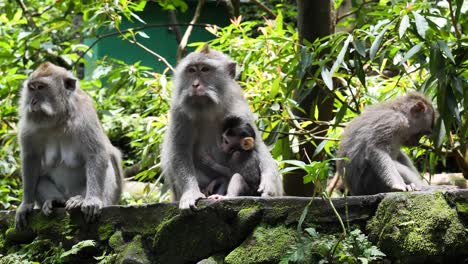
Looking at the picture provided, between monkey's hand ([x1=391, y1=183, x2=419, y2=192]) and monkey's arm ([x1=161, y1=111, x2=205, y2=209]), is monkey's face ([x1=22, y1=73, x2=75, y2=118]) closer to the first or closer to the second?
monkey's arm ([x1=161, y1=111, x2=205, y2=209])

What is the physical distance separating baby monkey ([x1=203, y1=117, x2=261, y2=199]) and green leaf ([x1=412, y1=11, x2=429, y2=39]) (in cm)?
160

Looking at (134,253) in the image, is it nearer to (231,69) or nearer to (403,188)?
(231,69)

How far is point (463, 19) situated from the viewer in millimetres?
6492

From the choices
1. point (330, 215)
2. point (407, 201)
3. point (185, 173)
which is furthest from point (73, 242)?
point (407, 201)

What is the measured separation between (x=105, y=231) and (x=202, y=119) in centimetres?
123


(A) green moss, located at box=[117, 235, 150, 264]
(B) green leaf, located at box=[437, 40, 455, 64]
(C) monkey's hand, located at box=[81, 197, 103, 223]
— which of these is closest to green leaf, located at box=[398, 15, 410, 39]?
(B) green leaf, located at box=[437, 40, 455, 64]

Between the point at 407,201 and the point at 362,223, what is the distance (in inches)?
A: 12.3

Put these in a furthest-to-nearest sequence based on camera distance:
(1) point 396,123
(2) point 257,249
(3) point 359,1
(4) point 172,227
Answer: (3) point 359,1, (1) point 396,123, (4) point 172,227, (2) point 257,249

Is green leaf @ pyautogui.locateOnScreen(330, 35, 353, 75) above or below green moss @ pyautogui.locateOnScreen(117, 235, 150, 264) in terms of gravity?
above

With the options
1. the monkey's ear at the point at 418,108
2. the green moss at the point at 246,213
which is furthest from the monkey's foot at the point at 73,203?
the monkey's ear at the point at 418,108

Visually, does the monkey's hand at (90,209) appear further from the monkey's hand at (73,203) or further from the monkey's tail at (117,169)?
the monkey's tail at (117,169)

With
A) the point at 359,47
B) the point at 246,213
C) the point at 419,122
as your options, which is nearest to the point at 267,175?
the point at 246,213

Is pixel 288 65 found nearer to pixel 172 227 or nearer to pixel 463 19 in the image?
pixel 463 19

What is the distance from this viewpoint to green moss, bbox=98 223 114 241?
17.0 ft
